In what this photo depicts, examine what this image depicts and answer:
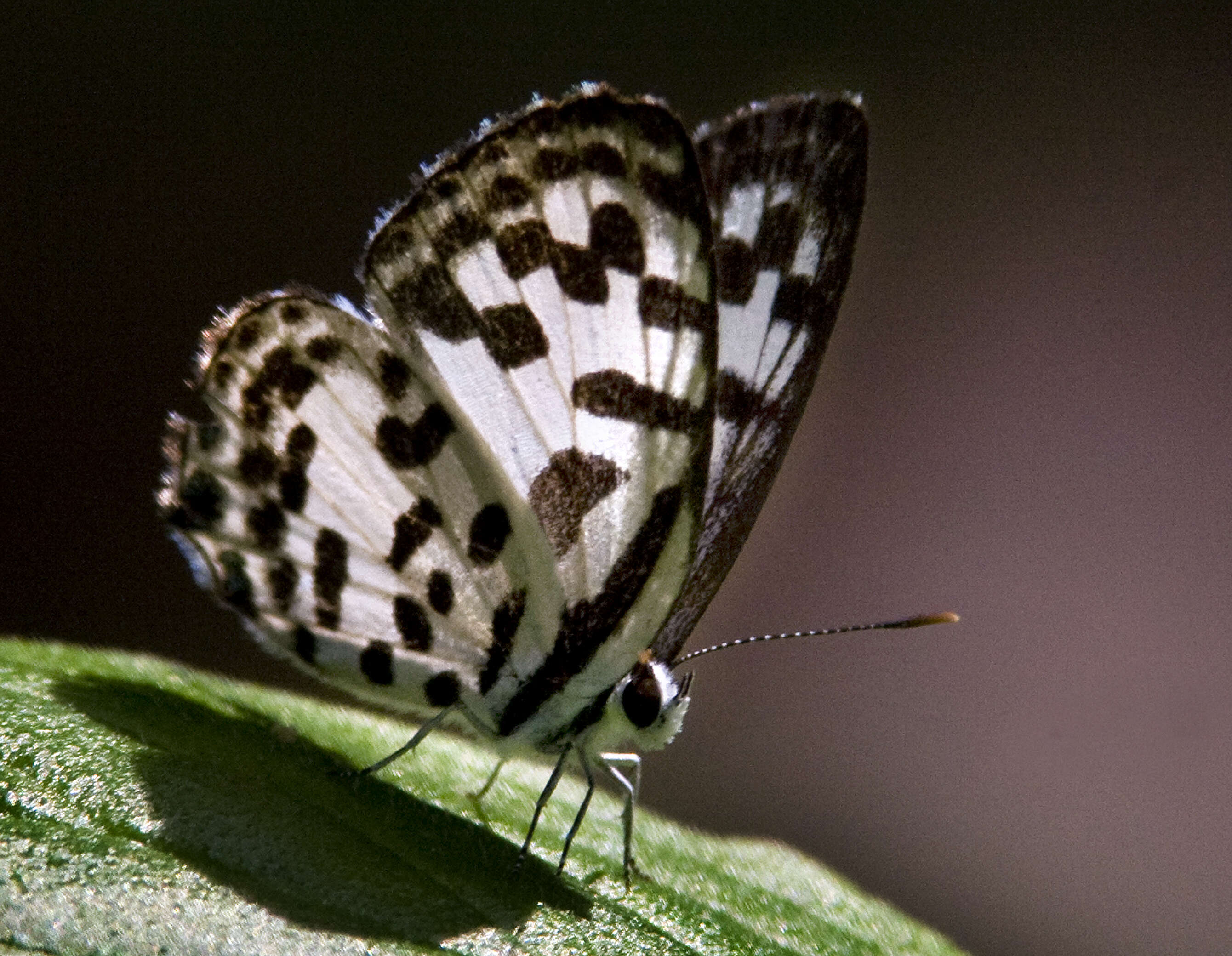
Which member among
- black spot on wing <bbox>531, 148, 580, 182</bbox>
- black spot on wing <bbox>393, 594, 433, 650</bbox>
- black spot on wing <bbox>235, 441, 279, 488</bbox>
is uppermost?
black spot on wing <bbox>531, 148, 580, 182</bbox>

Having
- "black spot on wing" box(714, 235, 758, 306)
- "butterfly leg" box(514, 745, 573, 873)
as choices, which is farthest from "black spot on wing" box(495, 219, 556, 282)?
"butterfly leg" box(514, 745, 573, 873)

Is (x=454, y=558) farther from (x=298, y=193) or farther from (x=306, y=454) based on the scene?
(x=298, y=193)

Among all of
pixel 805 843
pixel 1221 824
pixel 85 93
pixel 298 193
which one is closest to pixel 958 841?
pixel 805 843

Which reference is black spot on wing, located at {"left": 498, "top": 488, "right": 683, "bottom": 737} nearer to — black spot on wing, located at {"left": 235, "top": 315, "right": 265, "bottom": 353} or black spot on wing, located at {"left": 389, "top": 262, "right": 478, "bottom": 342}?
black spot on wing, located at {"left": 389, "top": 262, "right": 478, "bottom": 342}

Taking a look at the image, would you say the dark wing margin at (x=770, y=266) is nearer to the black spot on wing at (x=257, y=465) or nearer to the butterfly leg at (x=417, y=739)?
the butterfly leg at (x=417, y=739)

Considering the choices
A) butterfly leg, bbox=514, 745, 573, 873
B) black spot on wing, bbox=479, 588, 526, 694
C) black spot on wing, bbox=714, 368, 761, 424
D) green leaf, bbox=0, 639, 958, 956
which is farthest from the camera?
black spot on wing, bbox=714, 368, 761, 424

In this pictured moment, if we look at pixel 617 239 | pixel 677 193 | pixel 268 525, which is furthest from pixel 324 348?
pixel 677 193

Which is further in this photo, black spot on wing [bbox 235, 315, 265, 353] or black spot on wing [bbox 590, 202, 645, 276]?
black spot on wing [bbox 235, 315, 265, 353]

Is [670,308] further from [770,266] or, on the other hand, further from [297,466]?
[297,466]

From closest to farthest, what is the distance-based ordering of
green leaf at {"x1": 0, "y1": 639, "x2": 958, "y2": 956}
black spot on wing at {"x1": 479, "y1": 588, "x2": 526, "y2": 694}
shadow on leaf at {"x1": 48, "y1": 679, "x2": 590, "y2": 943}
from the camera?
green leaf at {"x1": 0, "y1": 639, "x2": 958, "y2": 956}
shadow on leaf at {"x1": 48, "y1": 679, "x2": 590, "y2": 943}
black spot on wing at {"x1": 479, "y1": 588, "x2": 526, "y2": 694}
